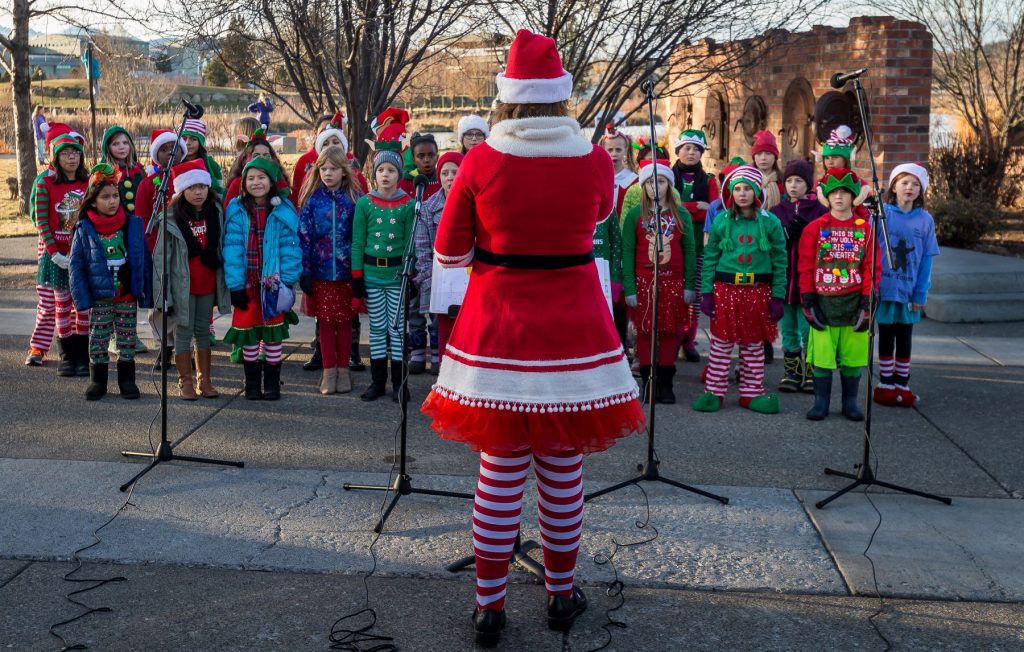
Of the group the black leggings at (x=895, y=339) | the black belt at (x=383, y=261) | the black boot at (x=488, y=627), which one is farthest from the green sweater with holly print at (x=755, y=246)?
the black boot at (x=488, y=627)

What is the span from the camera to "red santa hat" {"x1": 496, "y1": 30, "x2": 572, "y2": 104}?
374 centimetres

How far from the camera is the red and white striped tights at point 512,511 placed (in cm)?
383

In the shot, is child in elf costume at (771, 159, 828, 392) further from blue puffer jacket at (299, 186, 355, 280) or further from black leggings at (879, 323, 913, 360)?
blue puffer jacket at (299, 186, 355, 280)

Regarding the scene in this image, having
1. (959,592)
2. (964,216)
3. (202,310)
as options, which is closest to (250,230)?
(202,310)

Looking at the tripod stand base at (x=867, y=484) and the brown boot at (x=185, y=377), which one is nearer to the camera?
the tripod stand base at (x=867, y=484)

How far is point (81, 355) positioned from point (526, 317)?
5.24 metres

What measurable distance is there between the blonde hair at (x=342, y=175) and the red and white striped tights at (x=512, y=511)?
401 cm

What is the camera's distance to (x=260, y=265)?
23.7 ft

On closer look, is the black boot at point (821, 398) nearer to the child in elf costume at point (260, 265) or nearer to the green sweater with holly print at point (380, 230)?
the green sweater with holly print at point (380, 230)

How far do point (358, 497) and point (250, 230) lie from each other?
2.54 m

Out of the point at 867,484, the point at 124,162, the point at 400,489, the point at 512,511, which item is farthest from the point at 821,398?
the point at 124,162

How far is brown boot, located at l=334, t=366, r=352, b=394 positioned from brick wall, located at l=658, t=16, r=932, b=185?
6563 millimetres

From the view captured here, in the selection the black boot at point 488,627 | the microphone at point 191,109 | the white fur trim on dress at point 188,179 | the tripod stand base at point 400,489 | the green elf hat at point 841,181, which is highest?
the microphone at point 191,109

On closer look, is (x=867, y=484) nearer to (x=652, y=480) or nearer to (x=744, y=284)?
(x=652, y=480)
